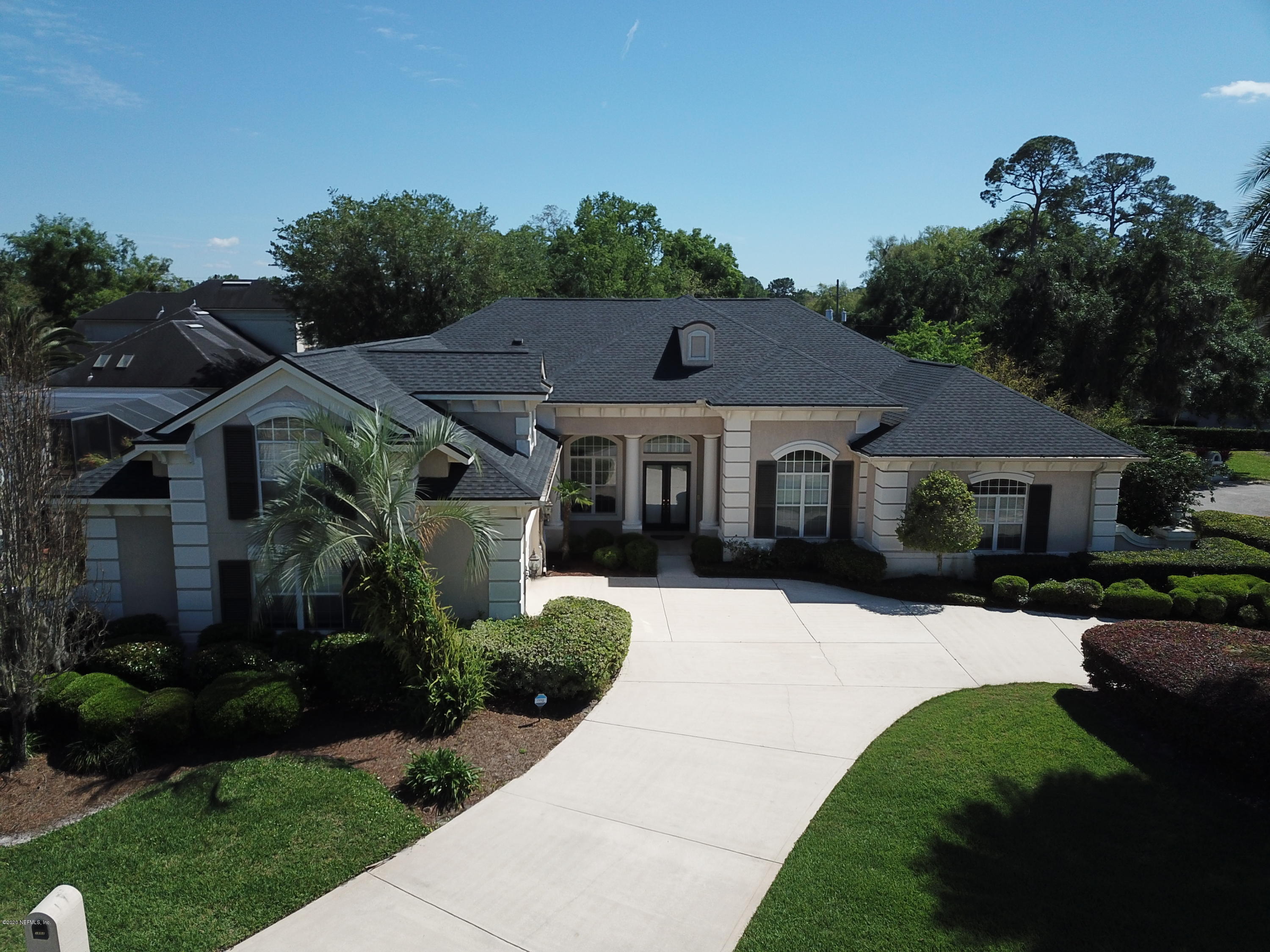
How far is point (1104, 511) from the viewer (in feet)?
64.3

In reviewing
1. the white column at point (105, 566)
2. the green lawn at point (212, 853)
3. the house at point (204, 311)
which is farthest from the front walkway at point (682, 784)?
the house at point (204, 311)

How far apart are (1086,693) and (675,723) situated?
6.75 metres

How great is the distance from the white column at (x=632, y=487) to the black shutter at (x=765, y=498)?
327 centimetres

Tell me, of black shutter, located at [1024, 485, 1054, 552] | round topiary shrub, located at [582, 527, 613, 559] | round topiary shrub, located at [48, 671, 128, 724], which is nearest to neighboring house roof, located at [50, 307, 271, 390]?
round topiary shrub, located at [582, 527, 613, 559]

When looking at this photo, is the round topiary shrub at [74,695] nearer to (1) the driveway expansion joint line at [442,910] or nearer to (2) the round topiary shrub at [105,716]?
(2) the round topiary shrub at [105,716]

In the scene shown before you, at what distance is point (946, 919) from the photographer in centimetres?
781

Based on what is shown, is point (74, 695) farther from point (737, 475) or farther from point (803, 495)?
point (803, 495)

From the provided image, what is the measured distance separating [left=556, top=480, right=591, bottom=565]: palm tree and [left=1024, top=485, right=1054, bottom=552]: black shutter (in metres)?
10.5

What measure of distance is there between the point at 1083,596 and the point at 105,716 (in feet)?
59.4

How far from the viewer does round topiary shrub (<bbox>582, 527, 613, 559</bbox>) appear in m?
21.2

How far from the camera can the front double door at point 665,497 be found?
23875mm

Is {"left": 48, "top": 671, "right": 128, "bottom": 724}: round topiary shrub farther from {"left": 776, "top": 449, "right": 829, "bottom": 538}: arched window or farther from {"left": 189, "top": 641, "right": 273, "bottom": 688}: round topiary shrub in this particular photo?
{"left": 776, "top": 449, "right": 829, "bottom": 538}: arched window

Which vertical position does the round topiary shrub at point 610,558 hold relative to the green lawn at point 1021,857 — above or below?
above

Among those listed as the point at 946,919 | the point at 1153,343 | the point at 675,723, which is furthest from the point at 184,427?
the point at 1153,343
